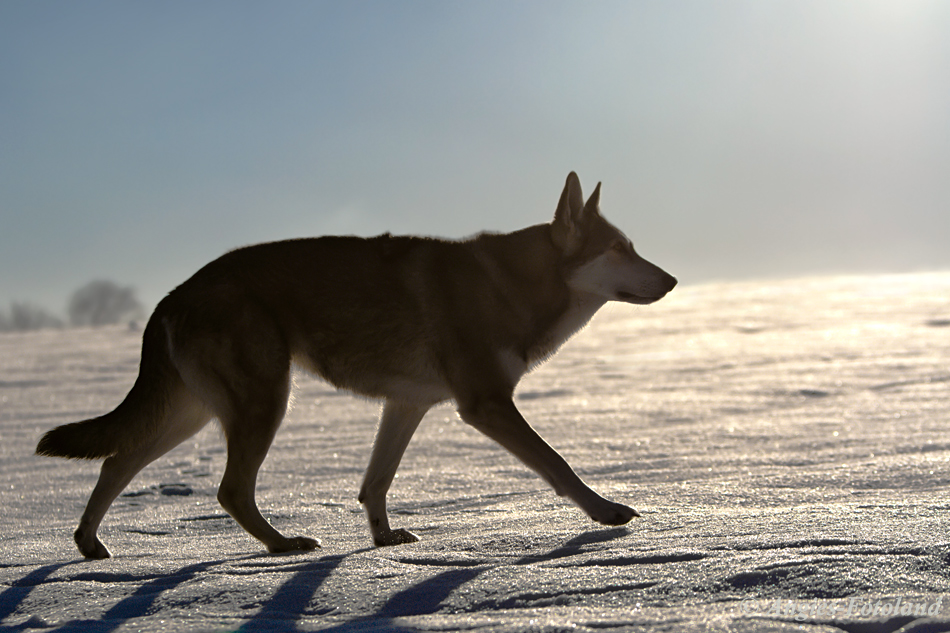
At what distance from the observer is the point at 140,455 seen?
14.8 ft

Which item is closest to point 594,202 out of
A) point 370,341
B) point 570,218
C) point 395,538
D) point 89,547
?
point 570,218

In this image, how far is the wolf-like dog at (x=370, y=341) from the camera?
424 cm

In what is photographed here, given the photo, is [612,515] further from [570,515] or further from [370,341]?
[370,341]

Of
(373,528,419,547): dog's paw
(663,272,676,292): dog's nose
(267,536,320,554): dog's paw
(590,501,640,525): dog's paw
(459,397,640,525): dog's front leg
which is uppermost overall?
(663,272,676,292): dog's nose

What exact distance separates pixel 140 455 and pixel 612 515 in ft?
8.10

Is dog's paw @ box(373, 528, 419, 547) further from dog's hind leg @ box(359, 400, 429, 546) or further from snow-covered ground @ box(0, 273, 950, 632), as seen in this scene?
snow-covered ground @ box(0, 273, 950, 632)

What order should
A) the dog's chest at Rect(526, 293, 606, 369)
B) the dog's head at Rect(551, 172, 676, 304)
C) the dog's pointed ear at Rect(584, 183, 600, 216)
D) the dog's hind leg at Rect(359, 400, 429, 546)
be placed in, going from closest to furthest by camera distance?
the dog's hind leg at Rect(359, 400, 429, 546) < the dog's chest at Rect(526, 293, 606, 369) < the dog's head at Rect(551, 172, 676, 304) < the dog's pointed ear at Rect(584, 183, 600, 216)

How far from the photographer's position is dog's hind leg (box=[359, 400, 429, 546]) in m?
4.52

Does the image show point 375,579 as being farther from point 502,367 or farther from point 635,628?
point 502,367

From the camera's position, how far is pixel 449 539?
404cm

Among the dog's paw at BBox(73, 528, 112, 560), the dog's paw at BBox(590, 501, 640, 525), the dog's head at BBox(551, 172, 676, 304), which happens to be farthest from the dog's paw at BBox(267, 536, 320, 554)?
the dog's head at BBox(551, 172, 676, 304)

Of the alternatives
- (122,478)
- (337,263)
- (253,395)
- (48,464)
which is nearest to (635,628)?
(253,395)

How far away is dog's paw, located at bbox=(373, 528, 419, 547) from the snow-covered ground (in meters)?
0.11

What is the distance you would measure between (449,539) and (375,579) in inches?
36.1
